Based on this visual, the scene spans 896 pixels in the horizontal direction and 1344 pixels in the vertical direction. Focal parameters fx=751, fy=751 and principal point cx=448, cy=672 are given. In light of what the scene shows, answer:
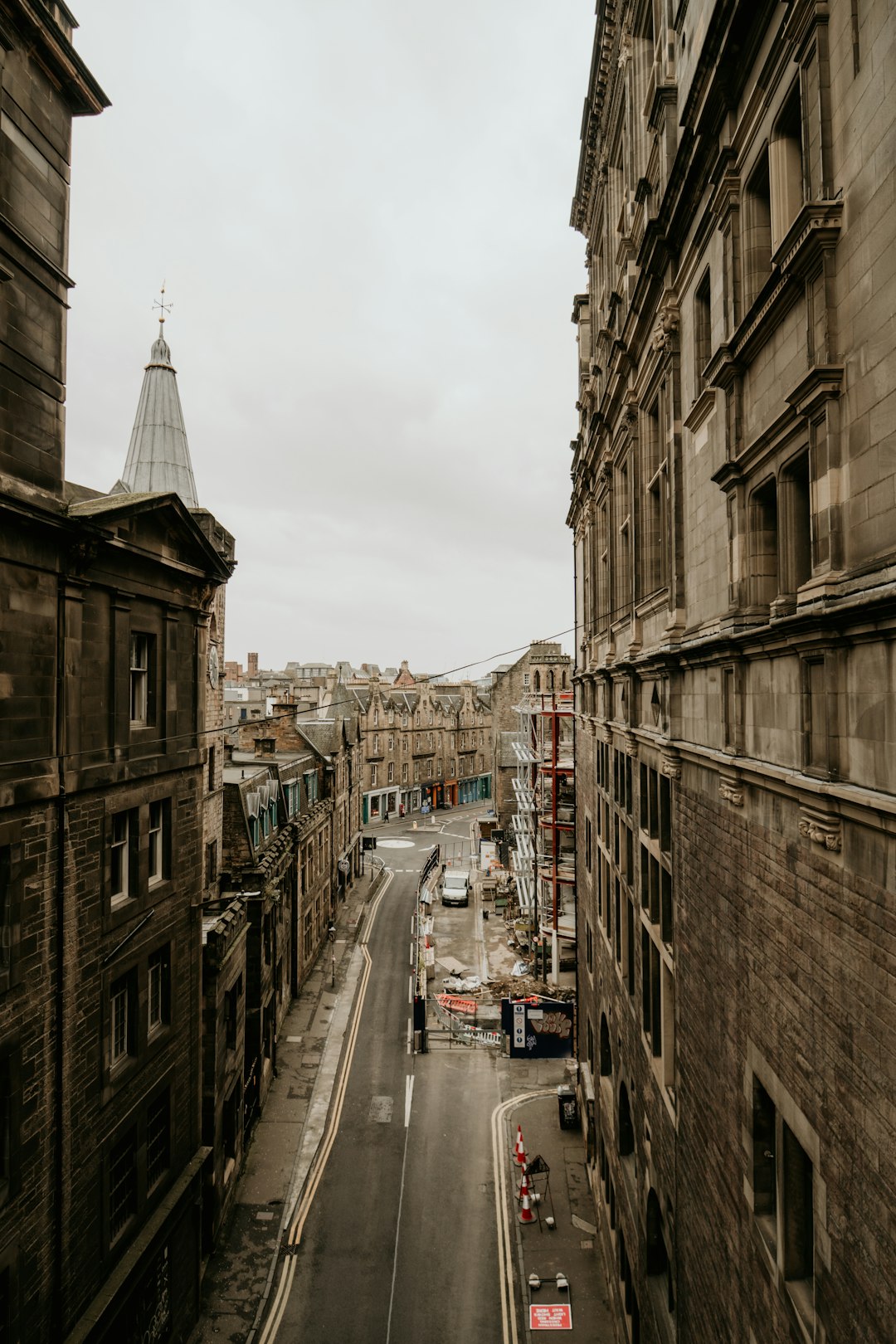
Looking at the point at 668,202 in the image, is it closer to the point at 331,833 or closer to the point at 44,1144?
the point at 44,1144

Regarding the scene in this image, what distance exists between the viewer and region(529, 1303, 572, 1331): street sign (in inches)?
674

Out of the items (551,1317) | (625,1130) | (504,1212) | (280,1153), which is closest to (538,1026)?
(504,1212)

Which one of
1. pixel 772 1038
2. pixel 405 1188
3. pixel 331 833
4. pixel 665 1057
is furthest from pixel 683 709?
pixel 331 833

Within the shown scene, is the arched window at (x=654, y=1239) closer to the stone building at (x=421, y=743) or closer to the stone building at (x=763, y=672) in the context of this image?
the stone building at (x=763, y=672)

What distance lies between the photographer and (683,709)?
35.2ft

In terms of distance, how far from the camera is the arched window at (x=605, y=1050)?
770 inches

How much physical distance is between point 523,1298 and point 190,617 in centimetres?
1831

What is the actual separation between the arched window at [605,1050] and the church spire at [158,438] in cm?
2162

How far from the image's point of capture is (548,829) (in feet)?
128

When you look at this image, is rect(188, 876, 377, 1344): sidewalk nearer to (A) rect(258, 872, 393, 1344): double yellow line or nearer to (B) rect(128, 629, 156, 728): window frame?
(A) rect(258, 872, 393, 1344): double yellow line

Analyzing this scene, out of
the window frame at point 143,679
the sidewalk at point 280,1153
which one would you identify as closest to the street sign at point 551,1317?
the sidewalk at point 280,1153

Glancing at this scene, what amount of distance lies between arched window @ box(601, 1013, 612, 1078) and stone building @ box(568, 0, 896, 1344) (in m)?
4.62

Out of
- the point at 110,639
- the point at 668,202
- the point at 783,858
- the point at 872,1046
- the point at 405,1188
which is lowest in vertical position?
the point at 405,1188

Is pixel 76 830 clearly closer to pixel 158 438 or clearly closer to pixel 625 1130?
pixel 625 1130
